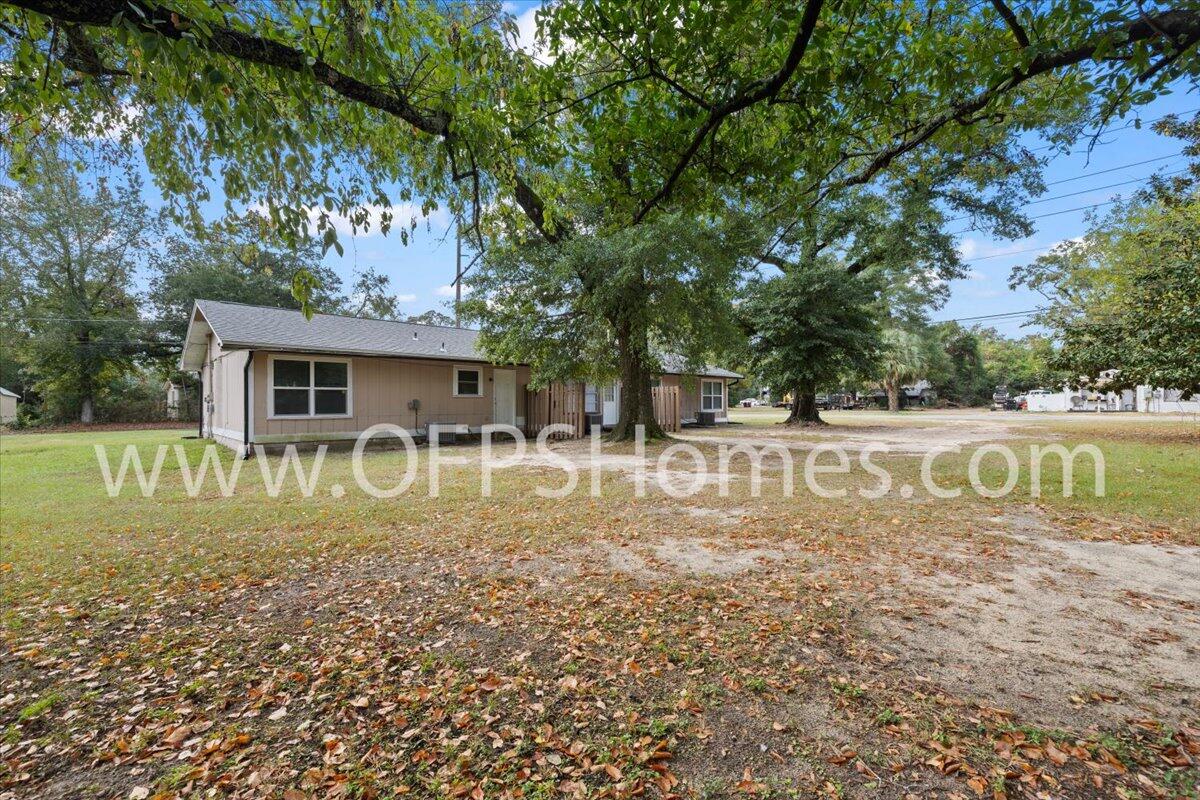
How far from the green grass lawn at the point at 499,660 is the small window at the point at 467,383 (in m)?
9.99

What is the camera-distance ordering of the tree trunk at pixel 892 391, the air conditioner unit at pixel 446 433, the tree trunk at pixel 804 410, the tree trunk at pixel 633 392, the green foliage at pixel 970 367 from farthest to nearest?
the green foliage at pixel 970 367, the tree trunk at pixel 892 391, the tree trunk at pixel 804 410, the air conditioner unit at pixel 446 433, the tree trunk at pixel 633 392

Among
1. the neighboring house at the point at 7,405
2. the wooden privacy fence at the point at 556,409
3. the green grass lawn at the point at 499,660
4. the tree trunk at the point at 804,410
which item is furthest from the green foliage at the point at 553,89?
the neighboring house at the point at 7,405

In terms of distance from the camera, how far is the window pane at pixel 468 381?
16.1 metres

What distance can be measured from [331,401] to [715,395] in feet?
58.6

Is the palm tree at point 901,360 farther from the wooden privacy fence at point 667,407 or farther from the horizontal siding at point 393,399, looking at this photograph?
the horizontal siding at point 393,399

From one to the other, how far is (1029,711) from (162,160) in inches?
260

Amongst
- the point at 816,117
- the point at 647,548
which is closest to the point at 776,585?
the point at 647,548

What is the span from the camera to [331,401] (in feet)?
43.7

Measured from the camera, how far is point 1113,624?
3264mm

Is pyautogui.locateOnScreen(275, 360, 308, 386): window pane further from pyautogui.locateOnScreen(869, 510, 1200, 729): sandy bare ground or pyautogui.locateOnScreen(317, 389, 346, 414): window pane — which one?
pyautogui.locateOnScreen(869, 510, 1200, 729): sandy bare ground

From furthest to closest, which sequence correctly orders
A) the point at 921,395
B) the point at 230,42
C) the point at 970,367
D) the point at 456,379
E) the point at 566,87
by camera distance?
1. the point at 921,395
2. the point at 970,367
3. the point at 456,379
4. the point at 566,87
5. the point at 230,42

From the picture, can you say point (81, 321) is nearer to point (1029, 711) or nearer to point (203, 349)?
point (203, 349)

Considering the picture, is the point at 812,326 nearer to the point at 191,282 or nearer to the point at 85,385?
the point at 191,282

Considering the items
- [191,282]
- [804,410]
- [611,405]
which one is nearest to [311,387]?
[611,405]
